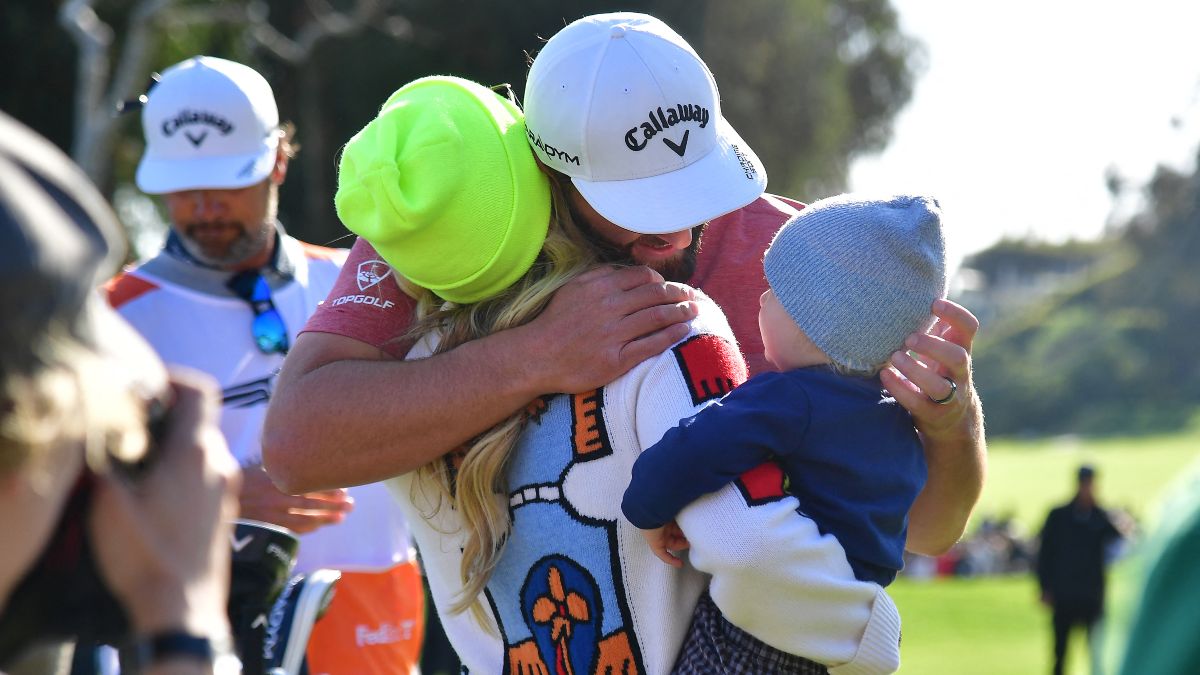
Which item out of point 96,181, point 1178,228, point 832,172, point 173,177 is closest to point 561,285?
point 173,177

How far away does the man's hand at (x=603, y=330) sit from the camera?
7.82ft

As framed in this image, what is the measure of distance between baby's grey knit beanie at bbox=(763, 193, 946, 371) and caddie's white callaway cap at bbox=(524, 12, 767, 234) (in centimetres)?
16

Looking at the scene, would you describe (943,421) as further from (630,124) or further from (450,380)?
(450,380)

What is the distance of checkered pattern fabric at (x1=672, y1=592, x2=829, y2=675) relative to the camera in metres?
2.34

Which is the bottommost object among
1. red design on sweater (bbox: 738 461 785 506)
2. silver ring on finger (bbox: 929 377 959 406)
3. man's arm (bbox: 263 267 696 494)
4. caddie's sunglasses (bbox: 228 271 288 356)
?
red design on sweater (bbox: 738 461 785 506)

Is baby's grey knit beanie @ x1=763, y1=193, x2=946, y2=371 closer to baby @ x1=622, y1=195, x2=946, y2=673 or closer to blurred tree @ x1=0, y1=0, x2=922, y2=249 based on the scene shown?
baby @ x1=622, y1=195, x2=946, y2=673

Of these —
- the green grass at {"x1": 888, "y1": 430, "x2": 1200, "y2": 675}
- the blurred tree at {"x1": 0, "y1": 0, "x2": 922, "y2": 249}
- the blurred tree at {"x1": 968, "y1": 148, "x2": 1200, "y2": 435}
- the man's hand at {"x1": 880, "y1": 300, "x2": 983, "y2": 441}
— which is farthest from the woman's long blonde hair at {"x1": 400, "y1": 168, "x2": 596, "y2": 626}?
the blurred tree at {"x1": 968, "y1": 148, "x2": 1200, "y2": 435}

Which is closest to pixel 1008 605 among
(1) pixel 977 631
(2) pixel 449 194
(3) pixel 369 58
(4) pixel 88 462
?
(1) pixel 977 631

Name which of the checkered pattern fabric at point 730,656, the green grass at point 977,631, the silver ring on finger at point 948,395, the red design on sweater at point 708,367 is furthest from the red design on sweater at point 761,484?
the green grass at point 977,631

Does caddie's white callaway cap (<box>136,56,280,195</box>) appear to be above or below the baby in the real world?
above

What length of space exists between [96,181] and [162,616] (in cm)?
1346

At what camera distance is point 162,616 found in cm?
151

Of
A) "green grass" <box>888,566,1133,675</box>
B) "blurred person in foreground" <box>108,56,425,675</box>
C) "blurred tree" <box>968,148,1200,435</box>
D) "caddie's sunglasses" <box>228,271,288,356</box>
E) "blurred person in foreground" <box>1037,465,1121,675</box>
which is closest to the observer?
"blurred person in foreground" <box>108,56,425,675</box>

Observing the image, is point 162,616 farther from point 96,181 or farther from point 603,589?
point 96,181
